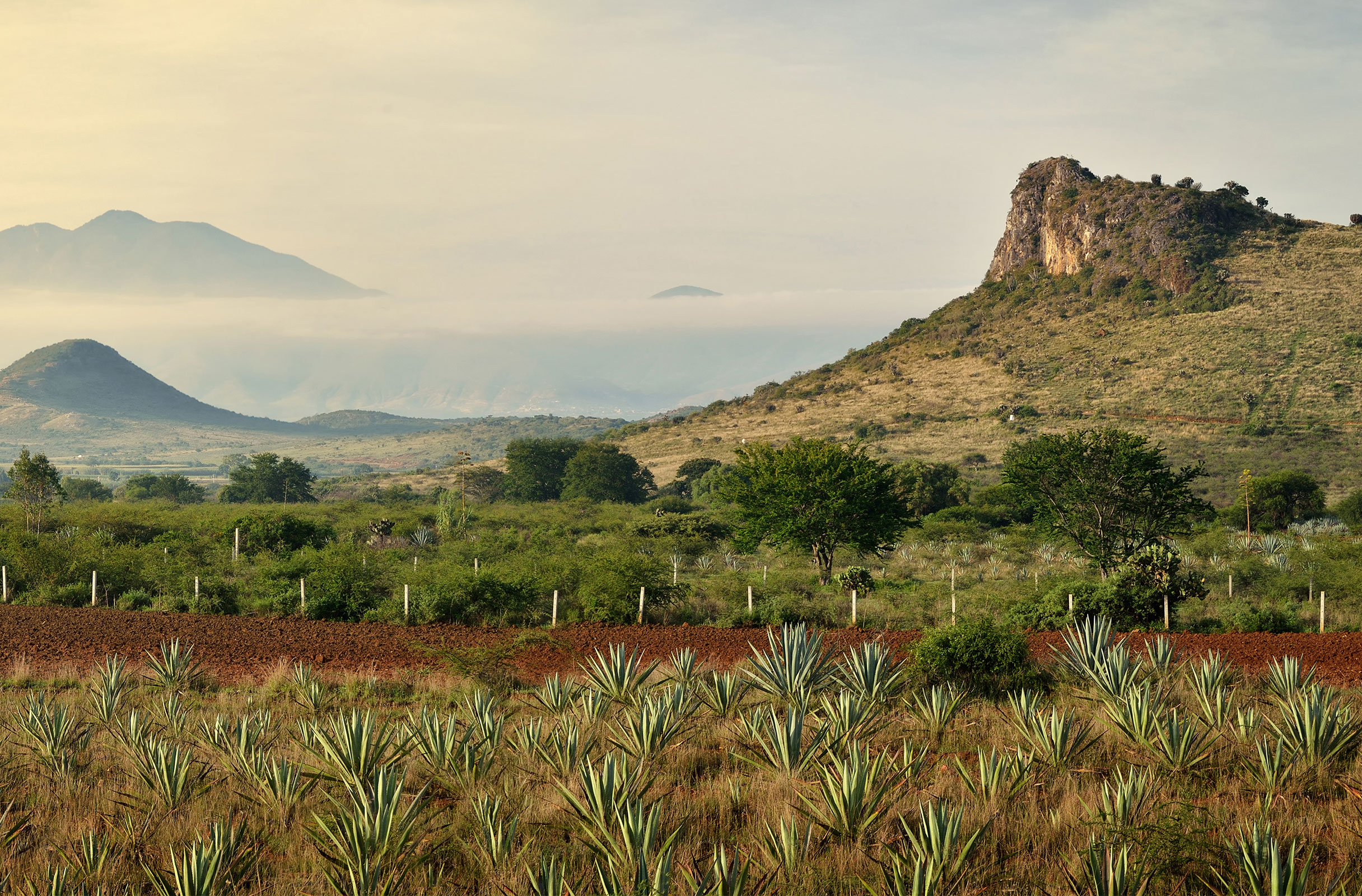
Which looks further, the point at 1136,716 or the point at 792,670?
the point at 792,670

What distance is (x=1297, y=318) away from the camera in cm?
8094

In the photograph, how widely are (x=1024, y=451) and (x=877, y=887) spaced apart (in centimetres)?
2530

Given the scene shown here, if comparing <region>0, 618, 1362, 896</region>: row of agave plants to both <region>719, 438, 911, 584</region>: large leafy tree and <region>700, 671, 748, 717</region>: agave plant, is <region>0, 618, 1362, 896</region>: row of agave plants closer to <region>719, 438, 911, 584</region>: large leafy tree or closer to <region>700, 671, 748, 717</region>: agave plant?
<region>700, 671, 748, 717</region>: agave plant

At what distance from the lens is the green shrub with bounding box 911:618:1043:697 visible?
514 inches

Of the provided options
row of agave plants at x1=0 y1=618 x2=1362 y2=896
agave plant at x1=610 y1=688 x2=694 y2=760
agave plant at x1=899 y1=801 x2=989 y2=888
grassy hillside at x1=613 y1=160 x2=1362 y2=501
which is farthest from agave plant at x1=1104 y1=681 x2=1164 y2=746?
grassy hillside at x1=613 y1=160 x2=1362 y2=501

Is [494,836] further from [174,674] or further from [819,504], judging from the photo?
[819,504]

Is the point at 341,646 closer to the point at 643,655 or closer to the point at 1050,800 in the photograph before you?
the point at 643,655

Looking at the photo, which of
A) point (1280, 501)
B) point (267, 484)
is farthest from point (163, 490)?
point (1280, 501)

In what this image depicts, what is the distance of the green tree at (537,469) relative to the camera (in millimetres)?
76938

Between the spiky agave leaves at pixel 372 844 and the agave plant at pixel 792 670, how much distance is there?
18.0ft

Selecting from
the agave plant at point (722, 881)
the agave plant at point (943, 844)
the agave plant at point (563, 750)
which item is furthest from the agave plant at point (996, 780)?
the agave plant at point (563, 750)

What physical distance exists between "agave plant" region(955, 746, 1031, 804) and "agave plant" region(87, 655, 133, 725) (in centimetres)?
931

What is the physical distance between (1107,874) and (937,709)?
439cm

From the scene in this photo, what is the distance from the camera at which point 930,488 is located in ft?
181
